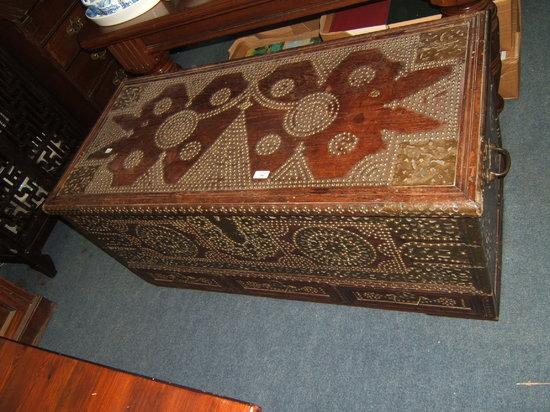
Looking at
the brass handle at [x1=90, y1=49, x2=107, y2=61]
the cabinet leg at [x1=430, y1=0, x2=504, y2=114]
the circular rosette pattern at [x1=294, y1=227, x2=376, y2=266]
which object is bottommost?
the brass handle at [x1=90, y1=49, x2=107, y2=61]

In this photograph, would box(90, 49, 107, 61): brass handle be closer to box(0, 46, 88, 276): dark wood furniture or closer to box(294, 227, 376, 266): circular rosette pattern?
box(0, 46, 88, 276): dark wood furniture

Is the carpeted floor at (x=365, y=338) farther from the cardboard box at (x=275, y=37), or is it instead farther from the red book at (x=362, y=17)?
the cardboard box at (x=275, y=37)

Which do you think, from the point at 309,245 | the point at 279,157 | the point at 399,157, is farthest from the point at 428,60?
the point at 309,245

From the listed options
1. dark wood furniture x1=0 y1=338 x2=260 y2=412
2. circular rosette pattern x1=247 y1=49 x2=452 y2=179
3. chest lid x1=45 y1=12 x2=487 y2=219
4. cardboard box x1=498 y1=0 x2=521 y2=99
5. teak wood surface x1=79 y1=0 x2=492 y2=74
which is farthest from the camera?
cardboard box x1=498 y1=0 x2=521 y2=99

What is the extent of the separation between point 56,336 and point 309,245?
1663 mm

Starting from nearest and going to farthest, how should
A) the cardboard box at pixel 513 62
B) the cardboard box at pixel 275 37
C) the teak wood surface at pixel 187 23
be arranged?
the teak wood surface at pixel 187 23 < the cardboard box at pixel 513 62 < the cardboard box at pixel 275 37

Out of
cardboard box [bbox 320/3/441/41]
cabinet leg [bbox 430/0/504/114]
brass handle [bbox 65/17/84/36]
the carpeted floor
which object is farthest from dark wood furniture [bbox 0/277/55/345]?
cabinet leg [bbox 430/0/504/114]

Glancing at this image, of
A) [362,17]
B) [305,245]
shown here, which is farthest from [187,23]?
[305,245]

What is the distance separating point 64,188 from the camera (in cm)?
165

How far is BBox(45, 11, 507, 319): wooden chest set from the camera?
1.09 metres

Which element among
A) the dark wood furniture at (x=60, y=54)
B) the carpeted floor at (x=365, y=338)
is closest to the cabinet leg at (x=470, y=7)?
the carpeted floor at (x=365, y=338)

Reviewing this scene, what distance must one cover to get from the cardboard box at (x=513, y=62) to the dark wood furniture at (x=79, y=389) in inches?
65.6

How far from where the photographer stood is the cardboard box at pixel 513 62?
67.6 inches

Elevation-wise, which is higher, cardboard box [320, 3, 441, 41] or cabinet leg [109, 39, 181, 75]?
cardboard box [320, 3, 441, 41]
